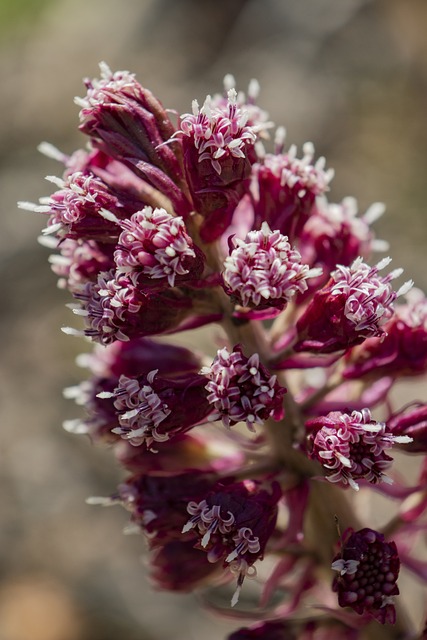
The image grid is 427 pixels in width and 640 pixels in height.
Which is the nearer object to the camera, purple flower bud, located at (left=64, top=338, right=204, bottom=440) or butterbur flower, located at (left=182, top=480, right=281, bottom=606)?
butterbur flower, located at (left=182, top=480, right=281, bottom=606)

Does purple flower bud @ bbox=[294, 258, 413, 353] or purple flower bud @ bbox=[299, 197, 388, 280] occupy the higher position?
purple flower bud @ bbox=[299, 197, 388, 280]

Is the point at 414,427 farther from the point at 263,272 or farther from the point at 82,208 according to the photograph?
the point at 82,208

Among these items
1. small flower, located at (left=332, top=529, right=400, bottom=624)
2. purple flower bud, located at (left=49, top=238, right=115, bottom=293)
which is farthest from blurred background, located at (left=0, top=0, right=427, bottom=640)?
purple flower bud, located at (left=49, top=238, right=115, bottom=293)

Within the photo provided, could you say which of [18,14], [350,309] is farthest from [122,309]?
[18,14]

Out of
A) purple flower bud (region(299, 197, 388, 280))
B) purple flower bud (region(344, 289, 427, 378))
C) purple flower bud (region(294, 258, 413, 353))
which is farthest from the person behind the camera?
purple flower bud (region(299, 197, 388, 280))

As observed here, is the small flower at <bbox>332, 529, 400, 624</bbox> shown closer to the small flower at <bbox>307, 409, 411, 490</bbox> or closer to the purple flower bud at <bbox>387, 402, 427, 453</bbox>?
the small flower at <bbox>307, 409, 411, 490</bbox>

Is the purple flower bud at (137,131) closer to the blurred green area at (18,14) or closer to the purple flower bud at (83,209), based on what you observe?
the purple flower bud at (83,209)
